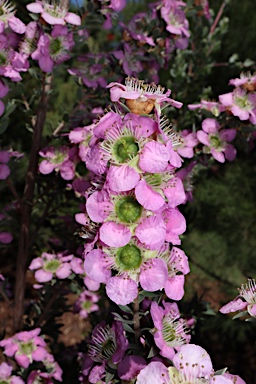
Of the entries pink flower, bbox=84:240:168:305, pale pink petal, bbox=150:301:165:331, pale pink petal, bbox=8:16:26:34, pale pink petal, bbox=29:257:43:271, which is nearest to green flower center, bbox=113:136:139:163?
pink flower, bbox=84:240:168:305

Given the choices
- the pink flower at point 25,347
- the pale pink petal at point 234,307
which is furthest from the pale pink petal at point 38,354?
the pale pink petal at point 234,307

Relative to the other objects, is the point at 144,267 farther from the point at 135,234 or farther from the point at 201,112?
the point at 201,112

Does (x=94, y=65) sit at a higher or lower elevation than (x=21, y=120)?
higher

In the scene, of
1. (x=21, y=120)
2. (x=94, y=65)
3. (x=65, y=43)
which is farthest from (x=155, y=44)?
(x=21, y=120)

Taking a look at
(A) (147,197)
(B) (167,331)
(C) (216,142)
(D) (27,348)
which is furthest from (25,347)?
(A) (147,197)

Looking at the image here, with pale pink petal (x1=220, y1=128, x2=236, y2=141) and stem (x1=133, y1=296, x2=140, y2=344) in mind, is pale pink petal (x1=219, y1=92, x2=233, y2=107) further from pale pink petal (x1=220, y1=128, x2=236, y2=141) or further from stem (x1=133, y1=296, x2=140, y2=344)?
stem (x1=133, y1=296, x2=140, y2=344)

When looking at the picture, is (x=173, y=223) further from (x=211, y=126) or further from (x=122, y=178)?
(x=211, y=126)

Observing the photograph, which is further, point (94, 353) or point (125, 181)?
point (94, 353)
